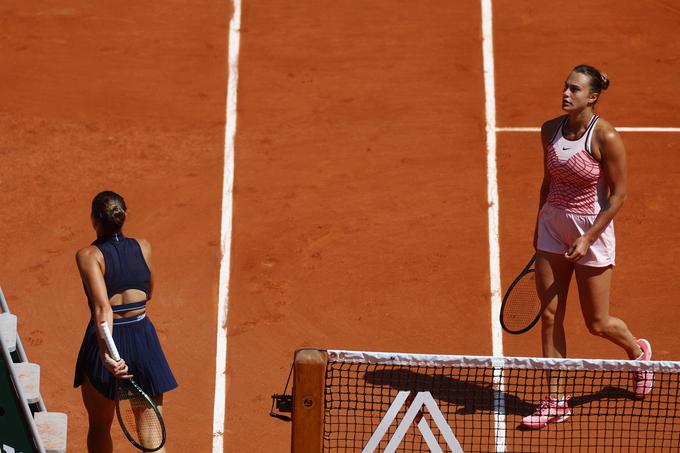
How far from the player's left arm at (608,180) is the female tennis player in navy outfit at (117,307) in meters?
2.55

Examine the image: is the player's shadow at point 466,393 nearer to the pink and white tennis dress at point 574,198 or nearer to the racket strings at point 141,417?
the pink and white tennis dress at point 574,198

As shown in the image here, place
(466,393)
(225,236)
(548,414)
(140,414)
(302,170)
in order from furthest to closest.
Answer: (302,170)
(225,236)
(466,393)
(548,414)
(140,414)

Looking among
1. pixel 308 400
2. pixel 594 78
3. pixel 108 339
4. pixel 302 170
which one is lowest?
pixel 308 400

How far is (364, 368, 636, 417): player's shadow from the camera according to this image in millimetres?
7289

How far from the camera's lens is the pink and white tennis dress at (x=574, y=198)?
6832mm

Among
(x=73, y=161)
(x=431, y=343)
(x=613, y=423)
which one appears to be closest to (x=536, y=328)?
(x=431, y=343)

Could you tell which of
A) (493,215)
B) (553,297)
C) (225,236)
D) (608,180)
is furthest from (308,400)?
(493,215)

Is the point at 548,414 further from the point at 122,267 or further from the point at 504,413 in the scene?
the point at 122,267

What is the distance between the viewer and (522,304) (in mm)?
7480

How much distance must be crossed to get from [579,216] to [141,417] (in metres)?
2.90

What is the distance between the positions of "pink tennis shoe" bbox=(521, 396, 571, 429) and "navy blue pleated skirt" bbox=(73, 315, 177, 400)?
233 cm

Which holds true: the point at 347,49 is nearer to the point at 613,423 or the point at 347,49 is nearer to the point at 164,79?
the point at 164,79

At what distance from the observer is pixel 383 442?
7121 mm

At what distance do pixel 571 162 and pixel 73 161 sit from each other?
15.7ft
